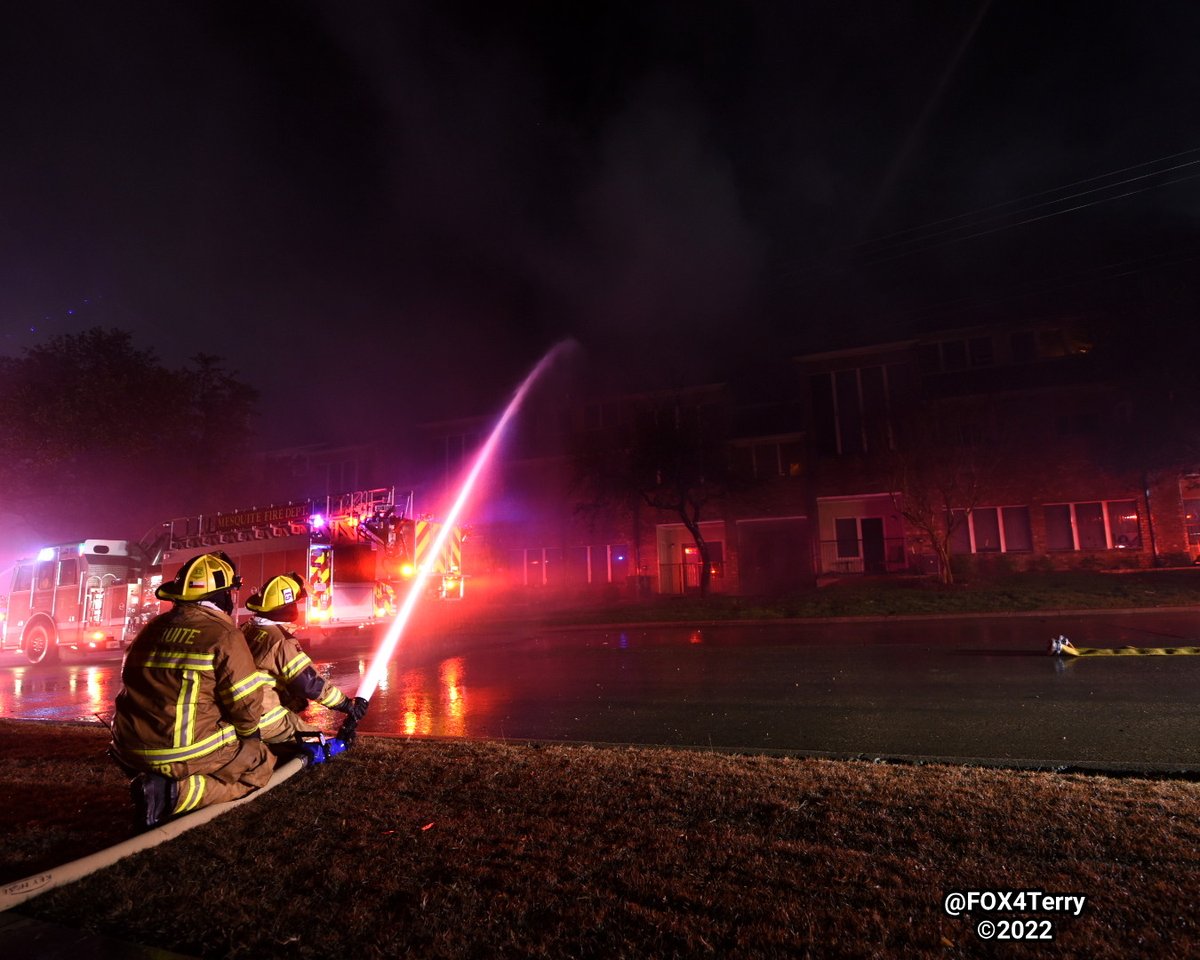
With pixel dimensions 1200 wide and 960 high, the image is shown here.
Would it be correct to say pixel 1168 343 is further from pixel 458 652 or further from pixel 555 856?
pixel 555 856

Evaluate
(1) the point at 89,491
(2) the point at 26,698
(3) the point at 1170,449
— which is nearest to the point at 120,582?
(2) the point at 26,698

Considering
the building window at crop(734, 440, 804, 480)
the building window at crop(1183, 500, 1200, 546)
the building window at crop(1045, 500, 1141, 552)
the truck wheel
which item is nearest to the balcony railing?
the building window at crop(734, 440, 804, 480)

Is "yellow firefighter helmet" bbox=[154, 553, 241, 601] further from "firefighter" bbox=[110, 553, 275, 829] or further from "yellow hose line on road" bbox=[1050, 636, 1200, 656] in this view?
"yellow hose line on road" bbox=[1050, 636, 1200, 656]

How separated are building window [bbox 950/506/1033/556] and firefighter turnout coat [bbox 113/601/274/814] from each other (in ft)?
75.4

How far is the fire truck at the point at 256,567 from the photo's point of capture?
45.3 ft

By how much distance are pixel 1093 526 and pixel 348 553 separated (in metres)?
21.9

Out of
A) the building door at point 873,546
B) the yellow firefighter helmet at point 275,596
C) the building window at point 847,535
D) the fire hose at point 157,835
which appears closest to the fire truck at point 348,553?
the yellow firefighter helmet at point 275,596

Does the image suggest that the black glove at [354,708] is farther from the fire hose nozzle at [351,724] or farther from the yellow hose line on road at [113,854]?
the yellow hose line on road at [113,854]

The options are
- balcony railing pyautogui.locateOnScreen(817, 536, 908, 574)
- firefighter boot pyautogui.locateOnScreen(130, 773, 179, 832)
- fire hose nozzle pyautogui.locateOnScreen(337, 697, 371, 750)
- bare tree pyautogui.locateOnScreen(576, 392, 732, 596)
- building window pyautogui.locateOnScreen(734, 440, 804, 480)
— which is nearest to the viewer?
firefighter boot pyautogui.locateOnScreen(130, 773, 179, 832)

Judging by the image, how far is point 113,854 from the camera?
373 cm

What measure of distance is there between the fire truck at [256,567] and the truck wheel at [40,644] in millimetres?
26

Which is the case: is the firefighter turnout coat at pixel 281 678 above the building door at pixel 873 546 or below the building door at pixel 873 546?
below

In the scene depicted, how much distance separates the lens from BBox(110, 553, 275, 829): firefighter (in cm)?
390

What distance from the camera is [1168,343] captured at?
19.8 metres
